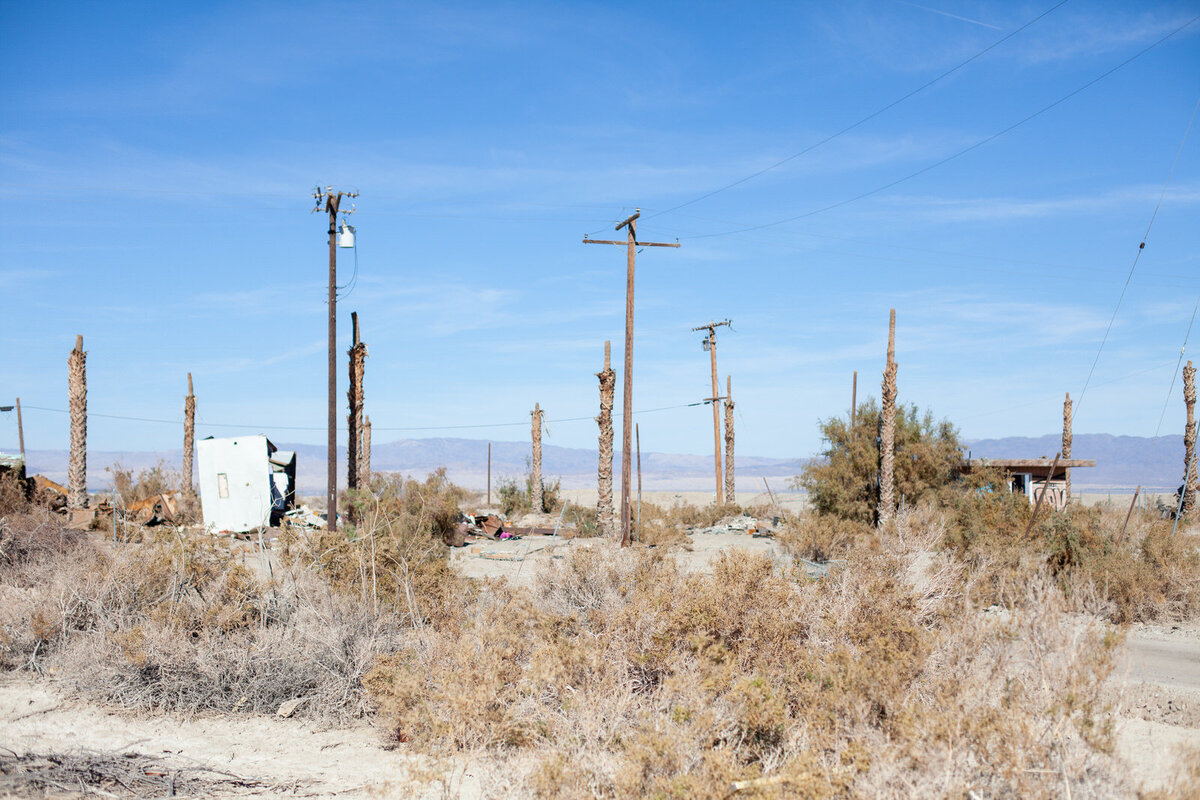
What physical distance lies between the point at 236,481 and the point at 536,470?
1669 cm

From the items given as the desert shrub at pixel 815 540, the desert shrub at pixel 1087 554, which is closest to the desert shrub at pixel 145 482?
the desert shrub at pixel 815 540

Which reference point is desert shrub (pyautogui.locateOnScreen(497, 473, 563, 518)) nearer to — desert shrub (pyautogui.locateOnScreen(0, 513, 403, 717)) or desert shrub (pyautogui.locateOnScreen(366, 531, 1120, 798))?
desert shrub (pyautogui.locateOnScreen(0, 513, 403, 717))

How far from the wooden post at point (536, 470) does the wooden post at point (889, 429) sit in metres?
17.7

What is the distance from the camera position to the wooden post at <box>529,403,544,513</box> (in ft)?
136

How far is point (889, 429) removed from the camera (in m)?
27.8

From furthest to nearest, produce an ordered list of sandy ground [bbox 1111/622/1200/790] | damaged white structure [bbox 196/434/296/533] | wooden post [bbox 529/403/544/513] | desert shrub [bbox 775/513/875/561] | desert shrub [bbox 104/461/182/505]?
wooden post [bbox 529/403/544/513], desert shrub [bbox 104/461/182/505], damaged white structure [bbox 196/434/296/533], desert shrub [bbox 775/513/875/561], sandy ground [bbox 1111/622/1200/790]

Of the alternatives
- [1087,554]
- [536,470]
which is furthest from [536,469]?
[1087,554]

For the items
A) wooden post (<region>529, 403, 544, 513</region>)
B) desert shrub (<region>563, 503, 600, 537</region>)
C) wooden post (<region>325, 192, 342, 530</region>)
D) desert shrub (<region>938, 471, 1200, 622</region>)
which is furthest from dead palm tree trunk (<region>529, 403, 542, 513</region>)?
desert shrub (<region>938, 471, 1200, 622</region>)

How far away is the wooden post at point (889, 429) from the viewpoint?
90.8ft

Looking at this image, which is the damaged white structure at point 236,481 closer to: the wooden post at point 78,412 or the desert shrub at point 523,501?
the wooden post at point 78,412

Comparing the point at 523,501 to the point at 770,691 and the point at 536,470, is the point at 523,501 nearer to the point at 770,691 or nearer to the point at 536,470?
the point at 536,470

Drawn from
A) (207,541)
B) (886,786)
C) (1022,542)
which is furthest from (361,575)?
(1022,542)

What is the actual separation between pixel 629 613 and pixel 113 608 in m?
6.05

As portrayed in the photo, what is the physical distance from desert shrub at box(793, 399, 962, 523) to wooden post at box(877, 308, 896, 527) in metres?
1.10
